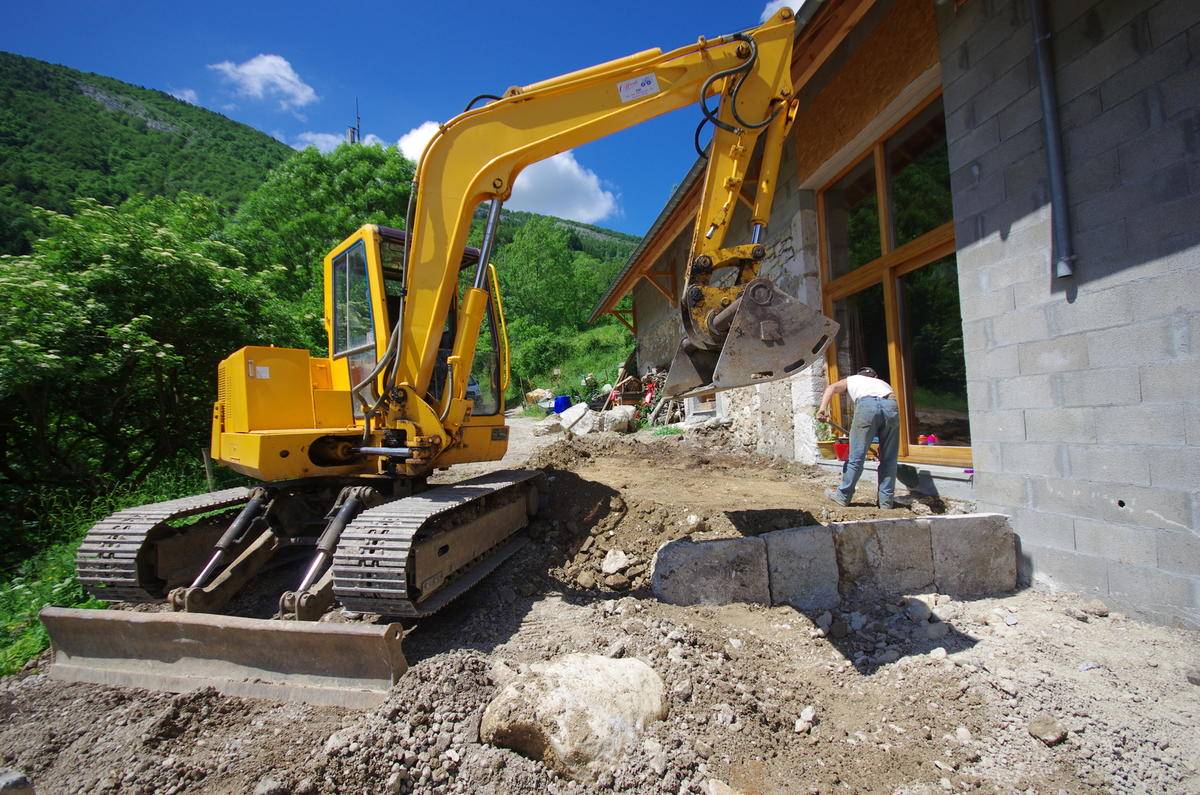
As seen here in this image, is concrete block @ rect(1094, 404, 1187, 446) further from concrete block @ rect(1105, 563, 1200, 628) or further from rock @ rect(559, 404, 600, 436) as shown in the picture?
rock @ rect(559, 404, 600, 436)

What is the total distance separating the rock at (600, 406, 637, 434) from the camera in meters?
12.1

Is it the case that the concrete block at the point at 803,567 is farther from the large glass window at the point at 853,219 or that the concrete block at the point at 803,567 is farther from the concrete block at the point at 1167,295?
the large glass window at the point at 853,219

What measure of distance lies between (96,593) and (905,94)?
22.8 ft

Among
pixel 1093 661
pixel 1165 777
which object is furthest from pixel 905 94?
pixel 1165 777

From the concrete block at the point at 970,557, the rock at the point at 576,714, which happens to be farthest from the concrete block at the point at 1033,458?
the rock at the point at 576,714

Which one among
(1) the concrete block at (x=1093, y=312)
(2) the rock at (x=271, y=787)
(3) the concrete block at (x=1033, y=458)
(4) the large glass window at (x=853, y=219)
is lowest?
(2) the rock at (x=271, y=787)

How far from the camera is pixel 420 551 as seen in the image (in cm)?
286

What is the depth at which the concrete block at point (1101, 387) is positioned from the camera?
2920mm

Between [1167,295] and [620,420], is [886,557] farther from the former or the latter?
[620,420]

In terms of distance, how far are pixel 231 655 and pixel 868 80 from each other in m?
Answer: 6.51

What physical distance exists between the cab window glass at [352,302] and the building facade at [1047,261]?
13.1ft

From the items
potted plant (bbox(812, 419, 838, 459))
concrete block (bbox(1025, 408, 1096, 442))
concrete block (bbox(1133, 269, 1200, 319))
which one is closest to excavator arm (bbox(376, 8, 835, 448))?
concrete block (bbox(1133, 269, 1200, 319))

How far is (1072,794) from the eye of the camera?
6.44 feet

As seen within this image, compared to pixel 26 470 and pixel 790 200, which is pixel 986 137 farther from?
pixel 26 470
